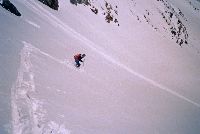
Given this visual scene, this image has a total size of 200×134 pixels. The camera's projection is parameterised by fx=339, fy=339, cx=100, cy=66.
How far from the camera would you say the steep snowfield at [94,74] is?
12.7m

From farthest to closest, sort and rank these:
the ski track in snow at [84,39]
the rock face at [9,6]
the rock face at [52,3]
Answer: the rock face at [52,3], the ski track in snow at [84,39], the rock face at [9,6]

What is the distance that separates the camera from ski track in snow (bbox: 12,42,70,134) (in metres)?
10.4

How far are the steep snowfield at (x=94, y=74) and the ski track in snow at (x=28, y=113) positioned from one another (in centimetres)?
3

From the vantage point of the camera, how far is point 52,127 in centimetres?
1125

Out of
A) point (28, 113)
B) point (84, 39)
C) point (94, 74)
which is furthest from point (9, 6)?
point (28, 113)

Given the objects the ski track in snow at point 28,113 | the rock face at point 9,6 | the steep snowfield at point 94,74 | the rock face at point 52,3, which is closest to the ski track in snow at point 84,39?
the steep snowfield at point 94,74

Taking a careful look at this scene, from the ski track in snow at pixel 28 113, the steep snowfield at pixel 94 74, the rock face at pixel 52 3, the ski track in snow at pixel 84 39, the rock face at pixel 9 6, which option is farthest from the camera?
the rock face at pixel 52 3

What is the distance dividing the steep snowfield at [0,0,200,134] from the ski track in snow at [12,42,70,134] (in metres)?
0.03

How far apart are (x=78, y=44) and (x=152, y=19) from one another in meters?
22.4

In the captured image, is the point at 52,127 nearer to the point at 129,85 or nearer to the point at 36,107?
the point at 36,107

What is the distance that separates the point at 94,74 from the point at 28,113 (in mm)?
10229

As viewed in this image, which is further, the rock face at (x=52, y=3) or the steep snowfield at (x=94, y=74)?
the rock face at (x=52, y=3)

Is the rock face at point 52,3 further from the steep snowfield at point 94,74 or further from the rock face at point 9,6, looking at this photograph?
the rock face at point 9,6

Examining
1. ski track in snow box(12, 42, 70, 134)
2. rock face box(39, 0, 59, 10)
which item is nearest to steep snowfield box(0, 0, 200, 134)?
ski track in snow box(12, 42, 70, 134)
